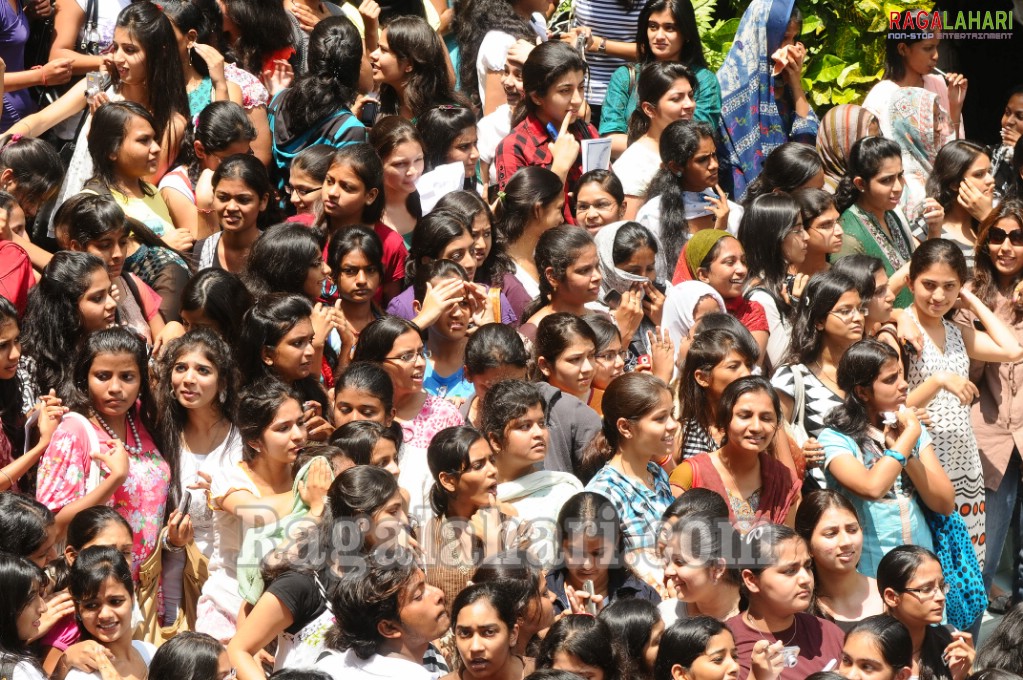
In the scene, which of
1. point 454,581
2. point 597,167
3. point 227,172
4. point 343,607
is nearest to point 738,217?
point 597,167

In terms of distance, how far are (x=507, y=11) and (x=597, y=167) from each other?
121cm

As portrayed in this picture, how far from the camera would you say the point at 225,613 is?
515 centimetres

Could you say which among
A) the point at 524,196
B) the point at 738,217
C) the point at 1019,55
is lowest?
the point at 1019,55

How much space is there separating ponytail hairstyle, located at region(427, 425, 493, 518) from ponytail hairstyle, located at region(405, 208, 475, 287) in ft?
4.19

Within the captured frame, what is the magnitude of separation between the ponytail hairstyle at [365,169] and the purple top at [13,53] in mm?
1610

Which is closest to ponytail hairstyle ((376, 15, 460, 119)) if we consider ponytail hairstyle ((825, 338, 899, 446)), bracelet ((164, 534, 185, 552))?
ponytail hairstyle ((825, 338, 899, 446))

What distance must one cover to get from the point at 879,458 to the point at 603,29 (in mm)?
3450

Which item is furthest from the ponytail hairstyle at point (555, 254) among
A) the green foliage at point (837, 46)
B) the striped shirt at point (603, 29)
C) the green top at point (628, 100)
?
the green foliage at point (837, 46)

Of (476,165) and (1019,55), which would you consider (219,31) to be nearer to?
(476,165)

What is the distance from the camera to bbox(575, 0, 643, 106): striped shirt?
838 cm

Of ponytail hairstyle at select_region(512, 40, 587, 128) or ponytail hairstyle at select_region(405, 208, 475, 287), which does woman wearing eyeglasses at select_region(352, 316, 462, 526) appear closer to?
ponytail hairstyle at select_region(405, 208, 475, 287)

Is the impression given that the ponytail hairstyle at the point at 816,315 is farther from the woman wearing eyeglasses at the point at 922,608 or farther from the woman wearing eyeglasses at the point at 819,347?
the woman wearing eyeglasses at the point at 922,608

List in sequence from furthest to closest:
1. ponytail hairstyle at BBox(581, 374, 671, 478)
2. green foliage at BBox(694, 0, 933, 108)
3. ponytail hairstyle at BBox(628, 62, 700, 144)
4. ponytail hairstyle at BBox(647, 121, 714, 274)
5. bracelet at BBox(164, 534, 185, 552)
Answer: green foliage at BBox(694, 0, 933, 108) < ponytail hairstyle at BBox(628, 62, 700, 144) < ponytail hairstyle at BBox(647, 121, 714, 274) < ponytail hairstyle at BBox(581, 374, 671, 478) < bracelet at BBox(164, 534, 185, 552)

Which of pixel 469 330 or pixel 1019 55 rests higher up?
pixel 469 330
